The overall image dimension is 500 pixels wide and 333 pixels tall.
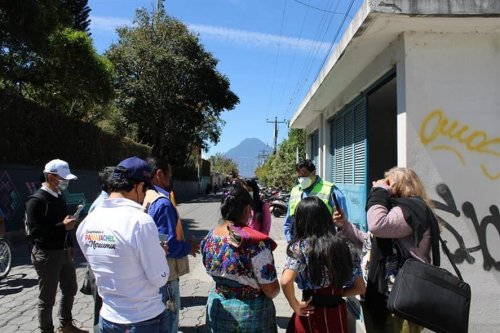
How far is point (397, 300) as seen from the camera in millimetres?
3031

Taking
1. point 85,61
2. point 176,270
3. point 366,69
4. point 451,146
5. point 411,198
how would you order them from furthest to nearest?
point 85,61
point 366,69
point 451,146
point 176,270
point 411,198

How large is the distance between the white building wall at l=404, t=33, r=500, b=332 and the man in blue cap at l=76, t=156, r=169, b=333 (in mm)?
3238

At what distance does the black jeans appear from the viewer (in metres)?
4.66

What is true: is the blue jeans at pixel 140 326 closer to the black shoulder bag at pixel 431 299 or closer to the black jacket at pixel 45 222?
the black shoulder bag at pixel 431 299

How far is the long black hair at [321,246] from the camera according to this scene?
2963 millimetres

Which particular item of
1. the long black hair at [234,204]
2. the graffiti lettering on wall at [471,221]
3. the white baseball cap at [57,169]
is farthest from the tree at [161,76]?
the long black hair at [234,204]

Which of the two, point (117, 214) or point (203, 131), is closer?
point (117, 214)

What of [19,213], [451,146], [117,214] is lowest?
[19,213]

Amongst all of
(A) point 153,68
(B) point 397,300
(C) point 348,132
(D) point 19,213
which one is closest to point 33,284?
(D) point 19,213

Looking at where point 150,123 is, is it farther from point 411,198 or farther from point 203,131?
point 411,198

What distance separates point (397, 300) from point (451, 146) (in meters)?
2.51

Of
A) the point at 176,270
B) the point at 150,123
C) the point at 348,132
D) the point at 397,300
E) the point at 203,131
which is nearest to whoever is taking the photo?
the point at 397,300

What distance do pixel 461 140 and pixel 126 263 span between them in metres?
3.86

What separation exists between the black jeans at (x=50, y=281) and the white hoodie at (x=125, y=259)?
230cm
